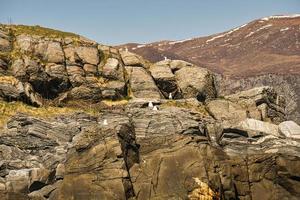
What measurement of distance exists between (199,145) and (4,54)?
28346 millimetres

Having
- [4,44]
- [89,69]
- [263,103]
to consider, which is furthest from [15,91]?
[263,103]

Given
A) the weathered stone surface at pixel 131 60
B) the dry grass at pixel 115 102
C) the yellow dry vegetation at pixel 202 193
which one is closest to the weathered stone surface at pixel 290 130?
the yellow dry vegetation at pixel 202 193

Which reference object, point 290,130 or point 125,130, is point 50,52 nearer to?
point 125,130

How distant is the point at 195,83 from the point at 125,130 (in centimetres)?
2124

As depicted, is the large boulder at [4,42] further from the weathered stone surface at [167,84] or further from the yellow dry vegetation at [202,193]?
the yellow dry vegetation at [202,193]

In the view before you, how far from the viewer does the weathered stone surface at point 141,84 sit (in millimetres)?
63906

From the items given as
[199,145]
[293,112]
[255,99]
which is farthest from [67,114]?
[293,112]

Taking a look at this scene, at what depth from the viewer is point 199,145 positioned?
4556 centimetres

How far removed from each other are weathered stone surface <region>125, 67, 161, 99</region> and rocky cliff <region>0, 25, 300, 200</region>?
0.12 meters

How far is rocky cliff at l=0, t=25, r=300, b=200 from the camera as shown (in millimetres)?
43625

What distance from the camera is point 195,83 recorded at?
6638 centimetres

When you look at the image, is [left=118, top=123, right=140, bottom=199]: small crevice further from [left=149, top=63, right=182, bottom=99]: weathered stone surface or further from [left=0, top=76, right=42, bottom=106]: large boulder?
[left=149, top=63, right=182, bottom=99]: weathered stone surface

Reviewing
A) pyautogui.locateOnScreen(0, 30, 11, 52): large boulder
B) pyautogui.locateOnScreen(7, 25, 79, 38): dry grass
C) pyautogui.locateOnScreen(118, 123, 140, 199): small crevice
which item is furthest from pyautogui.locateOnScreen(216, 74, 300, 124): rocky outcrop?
pyautogui.locateOnScreen(118, 123, 140, 199): small crevice

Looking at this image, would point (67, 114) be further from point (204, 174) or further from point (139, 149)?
point (204, 174)
